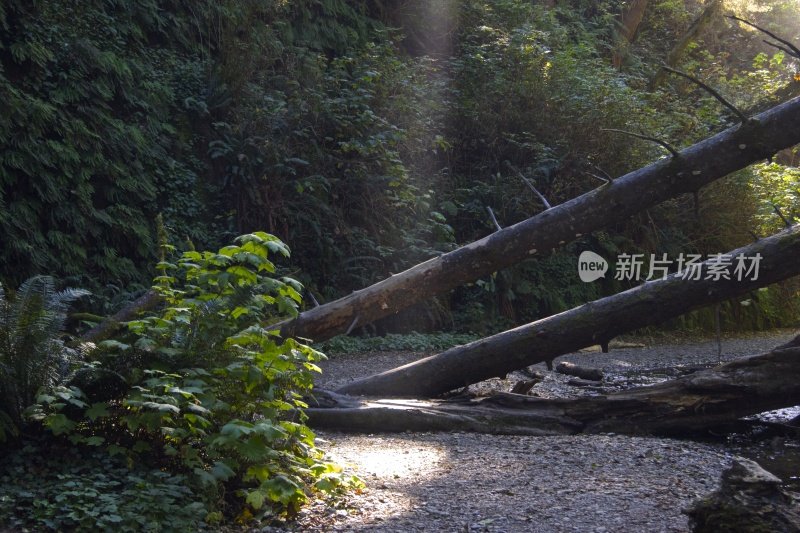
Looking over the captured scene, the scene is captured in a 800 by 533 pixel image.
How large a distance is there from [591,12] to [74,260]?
662 inches

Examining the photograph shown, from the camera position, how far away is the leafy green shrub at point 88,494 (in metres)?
3.63

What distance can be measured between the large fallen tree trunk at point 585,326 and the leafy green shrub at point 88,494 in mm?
3857

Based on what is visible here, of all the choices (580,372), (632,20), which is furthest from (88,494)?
(632,20)

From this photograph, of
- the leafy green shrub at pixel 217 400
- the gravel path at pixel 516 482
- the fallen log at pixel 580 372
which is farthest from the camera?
the fallen log at pixel 580 372

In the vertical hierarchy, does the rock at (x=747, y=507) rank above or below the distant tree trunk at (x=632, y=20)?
below

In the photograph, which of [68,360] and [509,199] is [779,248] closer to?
[68,360]

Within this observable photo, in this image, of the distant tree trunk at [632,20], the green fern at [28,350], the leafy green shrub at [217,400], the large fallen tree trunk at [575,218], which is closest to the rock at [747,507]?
the leafy green shrub at [217,400]

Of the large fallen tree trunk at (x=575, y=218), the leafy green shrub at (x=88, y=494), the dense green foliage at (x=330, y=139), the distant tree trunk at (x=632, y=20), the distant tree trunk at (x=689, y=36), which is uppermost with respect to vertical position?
the distant tree trunk at (x=632, y=20)

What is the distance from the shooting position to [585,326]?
744 cm

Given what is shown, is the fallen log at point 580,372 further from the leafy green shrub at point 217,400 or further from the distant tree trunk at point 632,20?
the distant tree trunk at point 632,20

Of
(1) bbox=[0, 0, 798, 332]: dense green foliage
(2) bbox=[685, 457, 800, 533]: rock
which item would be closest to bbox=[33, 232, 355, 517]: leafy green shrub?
(2) bbox=[685, 457, 800, 533]: rock

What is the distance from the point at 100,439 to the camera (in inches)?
159

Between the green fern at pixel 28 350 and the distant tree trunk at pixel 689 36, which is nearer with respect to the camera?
the green fern at pixel 28 350

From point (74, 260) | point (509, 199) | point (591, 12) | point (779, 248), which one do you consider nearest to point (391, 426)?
point (779, 248)
